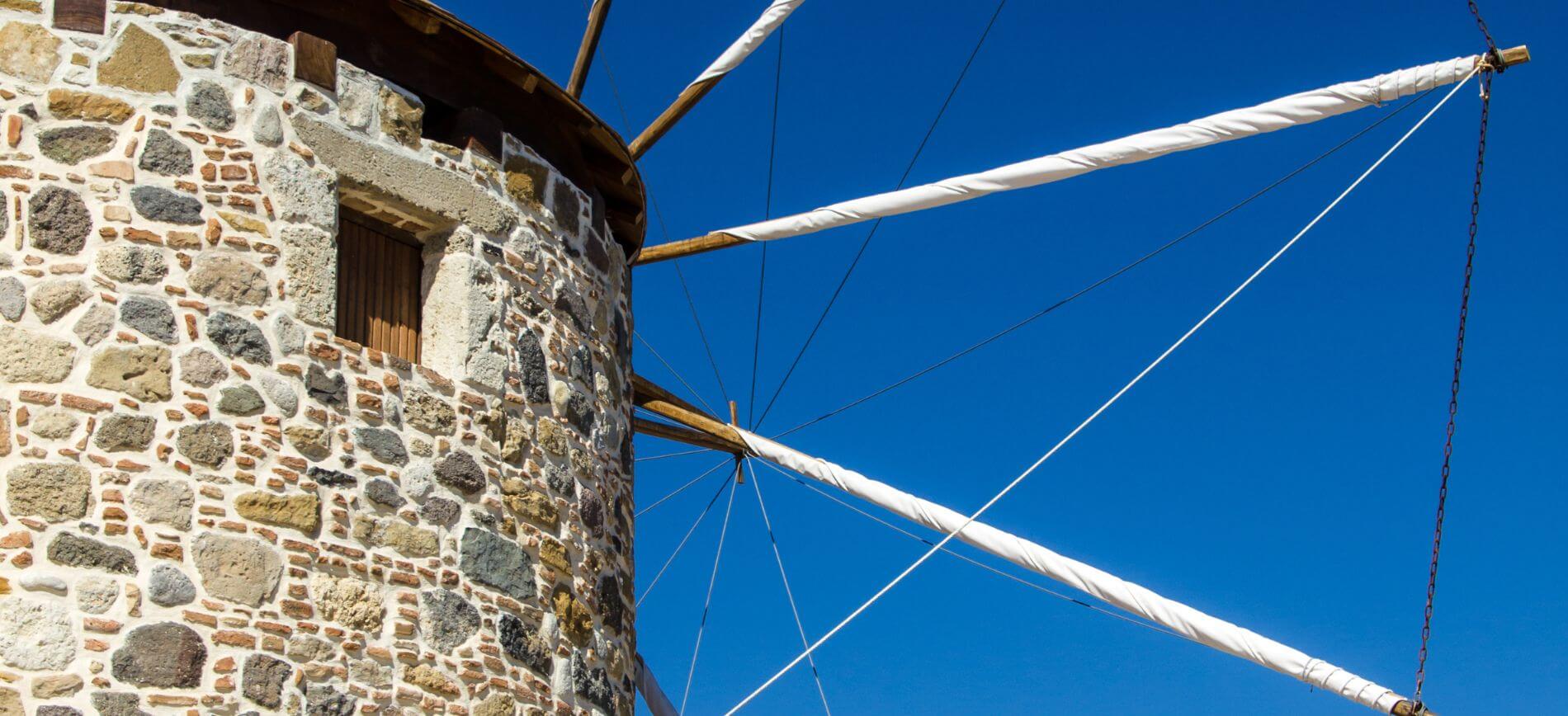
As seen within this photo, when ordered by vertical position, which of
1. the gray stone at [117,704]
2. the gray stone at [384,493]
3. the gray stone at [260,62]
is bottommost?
the gray stone at [117,704]

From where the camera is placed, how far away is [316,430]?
7.99 meters

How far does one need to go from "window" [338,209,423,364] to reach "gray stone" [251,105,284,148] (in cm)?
48

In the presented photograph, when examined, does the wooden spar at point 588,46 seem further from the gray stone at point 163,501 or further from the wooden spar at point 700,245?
the gray stone at point 163,501

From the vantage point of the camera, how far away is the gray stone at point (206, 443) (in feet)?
25.1

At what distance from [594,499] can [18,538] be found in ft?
9.50

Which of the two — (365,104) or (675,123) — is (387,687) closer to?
(365,104)

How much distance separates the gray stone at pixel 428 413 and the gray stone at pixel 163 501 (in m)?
1.10

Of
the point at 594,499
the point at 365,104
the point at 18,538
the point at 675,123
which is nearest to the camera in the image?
the point at 18,538

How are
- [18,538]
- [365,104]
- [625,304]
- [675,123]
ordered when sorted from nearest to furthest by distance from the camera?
[18,538] < [365,104] < [625,304] < [675,123]

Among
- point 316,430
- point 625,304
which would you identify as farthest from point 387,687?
point 625,304

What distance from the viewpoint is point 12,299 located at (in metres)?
7.61

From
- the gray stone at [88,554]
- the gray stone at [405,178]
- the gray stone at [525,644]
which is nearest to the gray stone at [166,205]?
the gray stone at [405,178]

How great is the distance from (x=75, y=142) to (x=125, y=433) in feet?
4.10

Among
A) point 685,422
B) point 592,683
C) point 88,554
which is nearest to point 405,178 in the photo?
point 88,554
